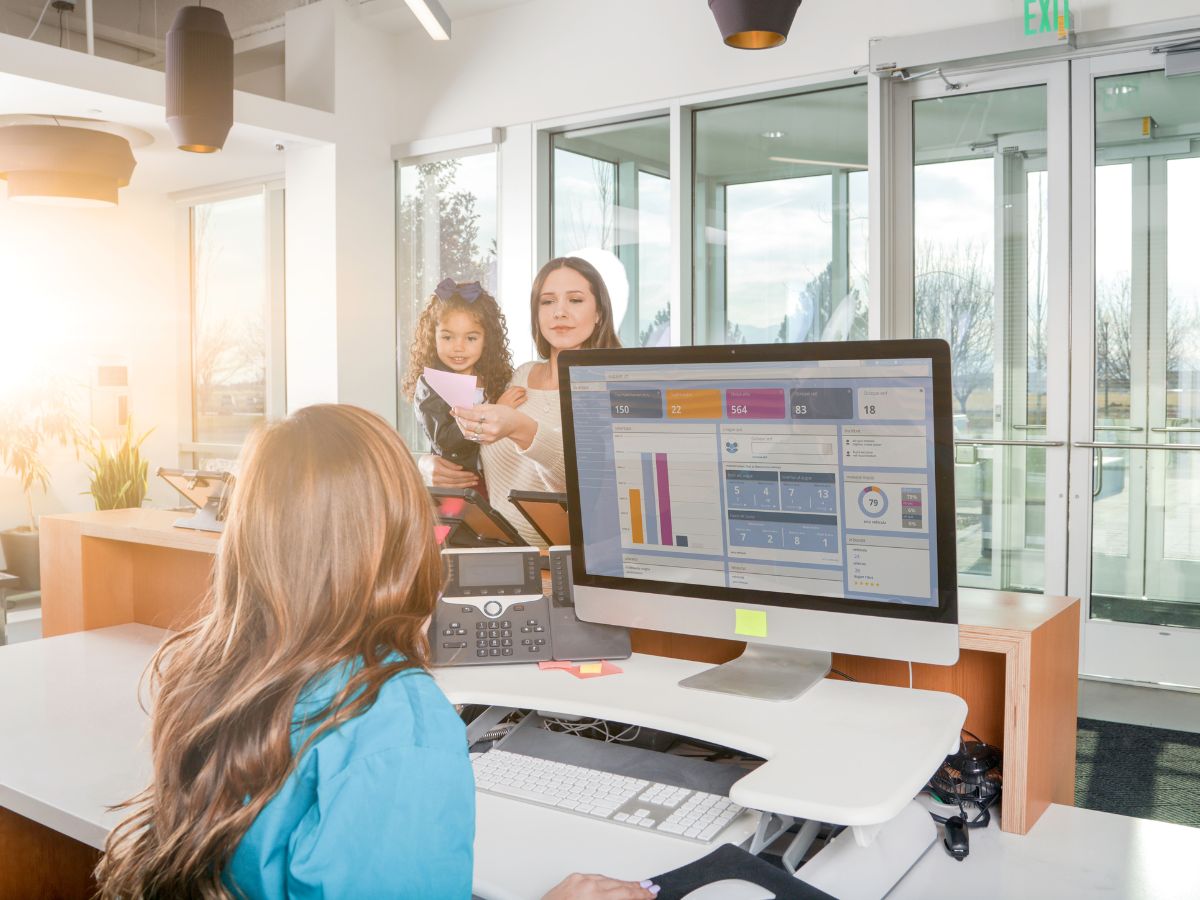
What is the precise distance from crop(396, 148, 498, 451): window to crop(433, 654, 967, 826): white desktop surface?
166 inches

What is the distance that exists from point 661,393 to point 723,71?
3.60 m

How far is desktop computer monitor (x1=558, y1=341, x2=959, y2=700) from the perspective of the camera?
1336 mm

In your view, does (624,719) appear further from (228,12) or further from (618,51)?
(228,12)

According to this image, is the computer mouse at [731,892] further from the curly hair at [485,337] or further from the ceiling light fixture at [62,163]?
the ceiling light fixture at [62,163]

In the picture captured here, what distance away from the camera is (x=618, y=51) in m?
5.01

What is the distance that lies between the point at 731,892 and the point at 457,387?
1.95 meters

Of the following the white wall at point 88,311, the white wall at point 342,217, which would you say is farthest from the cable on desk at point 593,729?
the white wall at point 88,311

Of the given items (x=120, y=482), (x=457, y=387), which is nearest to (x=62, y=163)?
(x=120, y=482)

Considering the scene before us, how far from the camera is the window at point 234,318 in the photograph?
660 centimetres

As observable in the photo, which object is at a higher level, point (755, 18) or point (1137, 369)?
point (755, 18)

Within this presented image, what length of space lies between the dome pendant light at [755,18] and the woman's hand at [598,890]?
1.82 m

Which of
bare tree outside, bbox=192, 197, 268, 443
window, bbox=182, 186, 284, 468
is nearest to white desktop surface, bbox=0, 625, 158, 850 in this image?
window, bbox=182, 186, 284, 468

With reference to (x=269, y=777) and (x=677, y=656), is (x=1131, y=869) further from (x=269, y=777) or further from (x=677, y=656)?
(x=269, y=777)

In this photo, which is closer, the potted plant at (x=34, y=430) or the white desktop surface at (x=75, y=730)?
the white desktop surface at (x=75, y=730)
